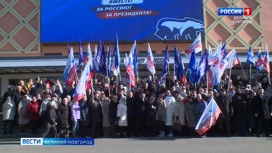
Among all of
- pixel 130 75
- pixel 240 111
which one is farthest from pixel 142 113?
pixel 240 111

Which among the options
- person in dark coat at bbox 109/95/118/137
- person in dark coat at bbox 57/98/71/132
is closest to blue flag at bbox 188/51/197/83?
person in dark coat at bbox 109/95/118/137

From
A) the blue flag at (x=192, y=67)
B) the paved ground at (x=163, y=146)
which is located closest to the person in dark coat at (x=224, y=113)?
the paved ground at (x=163, y=146)

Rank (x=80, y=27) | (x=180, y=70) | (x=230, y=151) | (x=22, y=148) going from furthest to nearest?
(x=80, y=27)
(x=180, y=70)
(x=22, y=148)
(x=230, y=151)

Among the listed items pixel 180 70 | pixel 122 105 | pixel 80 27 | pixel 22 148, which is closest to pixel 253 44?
pixel 180 70

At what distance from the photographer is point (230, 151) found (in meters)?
10.2

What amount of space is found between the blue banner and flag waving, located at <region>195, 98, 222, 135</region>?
12298 mm

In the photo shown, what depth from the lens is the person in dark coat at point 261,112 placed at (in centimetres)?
1340

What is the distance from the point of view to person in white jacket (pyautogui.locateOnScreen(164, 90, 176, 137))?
1373 cm

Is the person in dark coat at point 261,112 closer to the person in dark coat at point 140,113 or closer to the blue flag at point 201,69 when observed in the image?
the blue flag at point 201,69

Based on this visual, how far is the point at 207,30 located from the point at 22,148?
17.2 m

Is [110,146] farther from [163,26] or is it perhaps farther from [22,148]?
[163,26]

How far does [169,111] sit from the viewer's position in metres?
13.8

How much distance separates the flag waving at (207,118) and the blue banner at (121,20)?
40.3 feet

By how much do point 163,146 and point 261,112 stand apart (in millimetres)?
4617
